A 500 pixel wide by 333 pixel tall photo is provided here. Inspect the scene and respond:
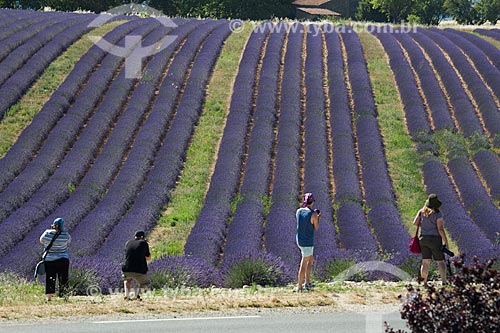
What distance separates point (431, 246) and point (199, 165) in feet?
42.3

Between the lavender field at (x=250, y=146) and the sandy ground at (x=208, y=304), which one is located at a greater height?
the lavender field at (x=250, y=146)

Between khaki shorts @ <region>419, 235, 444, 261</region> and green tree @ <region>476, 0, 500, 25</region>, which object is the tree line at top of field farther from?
khaki shorts @ <region>419, 235, 444, 261</region>

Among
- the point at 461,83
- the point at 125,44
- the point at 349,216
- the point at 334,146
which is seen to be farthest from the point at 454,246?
the point at 125,44

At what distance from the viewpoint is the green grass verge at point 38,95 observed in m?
25.7

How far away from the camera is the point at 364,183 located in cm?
2278

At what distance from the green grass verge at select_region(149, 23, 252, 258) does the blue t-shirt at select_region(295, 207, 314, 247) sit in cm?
627

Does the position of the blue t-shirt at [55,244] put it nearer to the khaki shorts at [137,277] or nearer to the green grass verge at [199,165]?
the khaki shorts at [137,277]

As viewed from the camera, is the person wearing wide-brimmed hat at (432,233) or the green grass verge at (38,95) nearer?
the person wearing wide-brimmed hat at (432,233)

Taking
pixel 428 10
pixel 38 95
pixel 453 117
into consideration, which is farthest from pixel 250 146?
pixel 428 10

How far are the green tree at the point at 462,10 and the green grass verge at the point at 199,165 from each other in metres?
46.5

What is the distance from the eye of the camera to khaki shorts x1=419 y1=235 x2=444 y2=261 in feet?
39.7

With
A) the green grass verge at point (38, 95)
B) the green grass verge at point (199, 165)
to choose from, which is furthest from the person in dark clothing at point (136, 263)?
the green grass verge at point (38, 95)

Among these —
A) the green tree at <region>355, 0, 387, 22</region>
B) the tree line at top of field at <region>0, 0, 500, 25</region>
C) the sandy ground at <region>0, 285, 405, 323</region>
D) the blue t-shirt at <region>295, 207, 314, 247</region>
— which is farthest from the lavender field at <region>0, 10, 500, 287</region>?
the green tree at <region>355, 0, 387, 22</region>

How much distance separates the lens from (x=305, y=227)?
Result: 12109 millimetres
